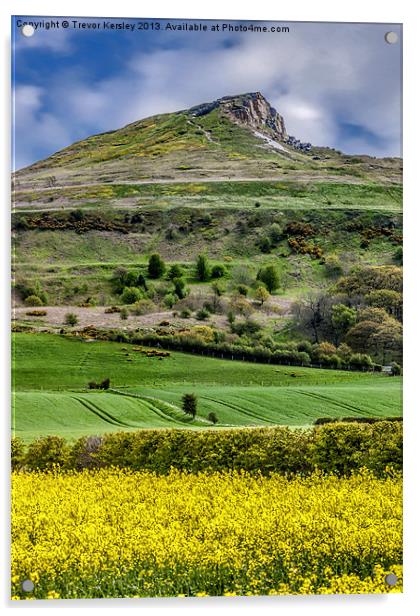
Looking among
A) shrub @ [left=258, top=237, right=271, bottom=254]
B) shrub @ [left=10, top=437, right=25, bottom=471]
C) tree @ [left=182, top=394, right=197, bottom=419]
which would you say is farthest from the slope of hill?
shrub @ [left=10, top=437, right=25, bottom=471]

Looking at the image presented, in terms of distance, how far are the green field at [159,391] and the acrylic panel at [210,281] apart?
16mm

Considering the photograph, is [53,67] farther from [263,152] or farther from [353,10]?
[353,10]

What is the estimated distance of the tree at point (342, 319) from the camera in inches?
263

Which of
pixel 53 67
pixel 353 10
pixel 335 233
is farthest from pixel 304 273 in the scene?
pixel 53 67

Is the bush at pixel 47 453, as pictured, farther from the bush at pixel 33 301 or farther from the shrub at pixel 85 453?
the bush at pixel 33 301

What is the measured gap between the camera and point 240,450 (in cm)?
656

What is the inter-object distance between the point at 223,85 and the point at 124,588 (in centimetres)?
381

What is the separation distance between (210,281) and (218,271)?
11 cm

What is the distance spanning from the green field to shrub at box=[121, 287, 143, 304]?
361 millimetres

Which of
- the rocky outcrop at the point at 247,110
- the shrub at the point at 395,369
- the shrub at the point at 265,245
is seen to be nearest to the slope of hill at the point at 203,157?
the rocky outcrop at the point at 247,110

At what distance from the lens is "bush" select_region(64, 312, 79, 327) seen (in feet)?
21.4

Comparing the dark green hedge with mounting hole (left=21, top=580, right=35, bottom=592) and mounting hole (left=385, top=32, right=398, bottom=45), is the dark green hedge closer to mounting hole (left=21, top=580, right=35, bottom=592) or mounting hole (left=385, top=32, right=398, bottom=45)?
mounting hole (left=21, top=580, right=35, bottom=592)

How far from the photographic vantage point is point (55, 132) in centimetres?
649

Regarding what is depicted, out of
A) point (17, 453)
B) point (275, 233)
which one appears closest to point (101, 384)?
point (17, 453)
